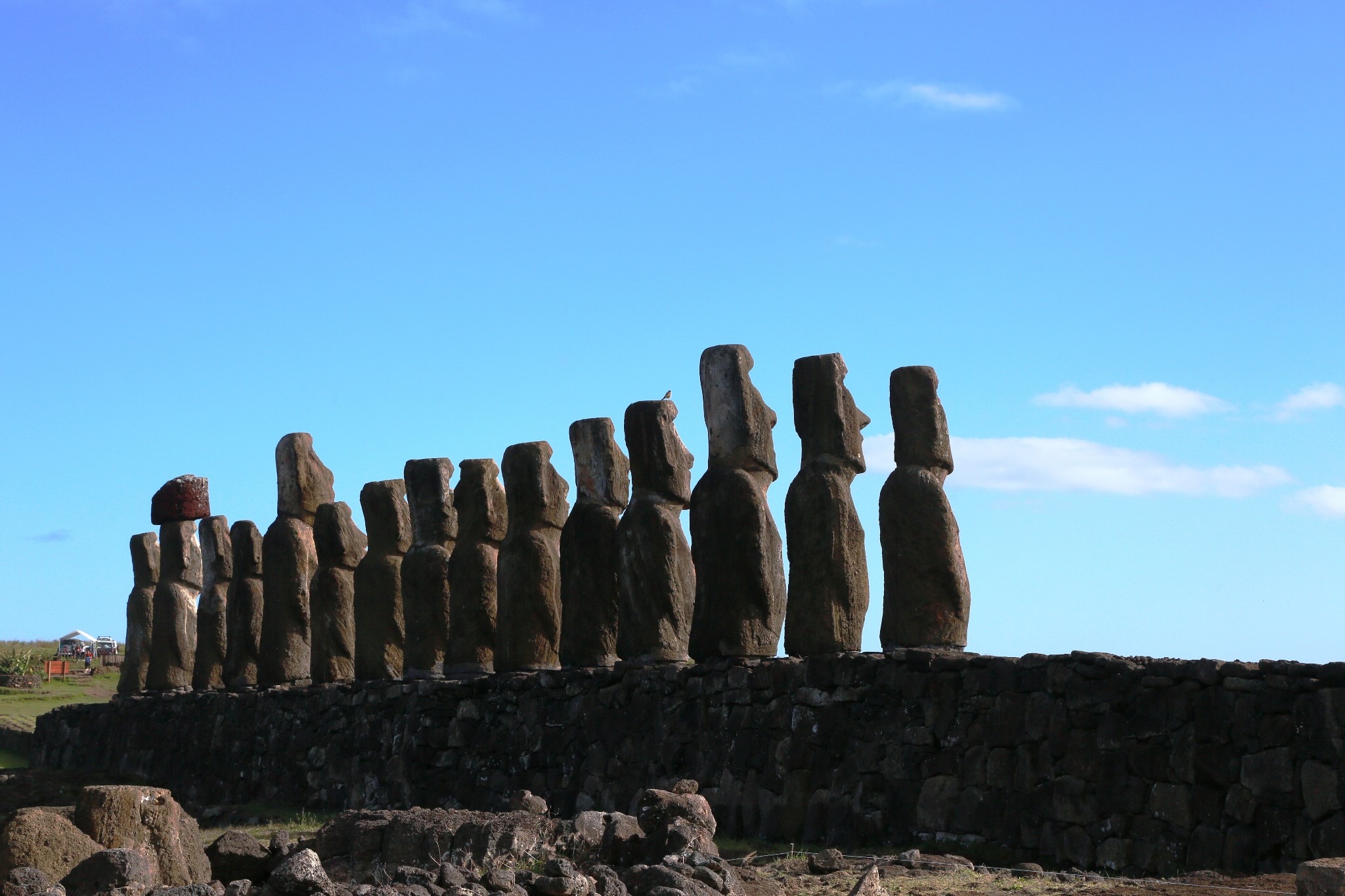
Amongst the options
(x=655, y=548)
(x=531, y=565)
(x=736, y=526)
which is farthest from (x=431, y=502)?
(x=736, y=526)

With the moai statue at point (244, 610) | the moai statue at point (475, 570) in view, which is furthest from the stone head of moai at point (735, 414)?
the moai statue at point (244, 610)

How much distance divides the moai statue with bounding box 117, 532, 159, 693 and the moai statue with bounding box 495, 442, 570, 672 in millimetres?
9794

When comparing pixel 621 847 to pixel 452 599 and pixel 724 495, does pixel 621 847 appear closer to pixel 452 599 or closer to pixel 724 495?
pixel 724 495

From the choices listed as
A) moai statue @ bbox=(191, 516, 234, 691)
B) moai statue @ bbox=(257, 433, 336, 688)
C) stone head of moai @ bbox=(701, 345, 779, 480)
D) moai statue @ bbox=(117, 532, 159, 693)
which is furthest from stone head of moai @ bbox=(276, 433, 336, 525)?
stone head of moai @ bbox=(701, 345, 779, 480)

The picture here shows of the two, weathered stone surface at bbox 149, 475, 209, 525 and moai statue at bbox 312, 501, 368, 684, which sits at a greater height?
weathered stone surface at bbox 149, 475, 209, 525

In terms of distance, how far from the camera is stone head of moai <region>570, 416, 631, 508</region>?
14.1 metres

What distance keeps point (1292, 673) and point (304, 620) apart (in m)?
13.0

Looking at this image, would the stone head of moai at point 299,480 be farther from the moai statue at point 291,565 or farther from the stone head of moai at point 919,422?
the stone head of moai at point 919,422

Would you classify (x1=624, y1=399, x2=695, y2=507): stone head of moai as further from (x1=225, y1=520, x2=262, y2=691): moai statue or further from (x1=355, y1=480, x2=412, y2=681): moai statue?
(x1=225, y1=520, x2=262, y2=691): moai statue

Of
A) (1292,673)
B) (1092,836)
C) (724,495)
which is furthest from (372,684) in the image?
(1292,673)

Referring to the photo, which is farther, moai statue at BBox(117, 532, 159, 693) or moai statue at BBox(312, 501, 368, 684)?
moai statue at BBox(117, 532, 159, 693)

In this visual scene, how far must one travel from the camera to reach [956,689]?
10.2m

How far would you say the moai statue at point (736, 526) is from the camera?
473 inches

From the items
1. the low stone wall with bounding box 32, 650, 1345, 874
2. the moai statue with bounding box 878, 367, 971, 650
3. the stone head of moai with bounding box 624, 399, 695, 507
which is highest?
the stone head of moai with bounding box 624, 399, 695, 507
